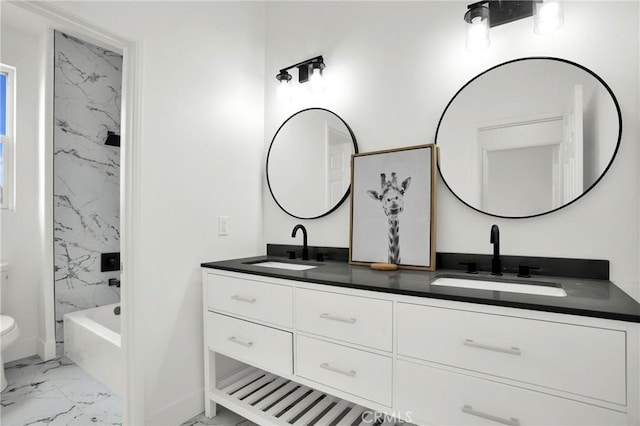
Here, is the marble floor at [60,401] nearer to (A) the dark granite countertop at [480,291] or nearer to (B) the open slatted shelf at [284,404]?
(B) the open slatted shelf at [284,404]

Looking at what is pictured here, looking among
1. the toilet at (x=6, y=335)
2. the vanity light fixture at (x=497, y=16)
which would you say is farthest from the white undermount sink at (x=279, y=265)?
the toilet at (x=6, y=335)

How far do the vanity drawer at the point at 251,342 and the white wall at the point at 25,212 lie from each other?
1852 millimetres

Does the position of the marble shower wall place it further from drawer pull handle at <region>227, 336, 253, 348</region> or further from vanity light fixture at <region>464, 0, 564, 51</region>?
vanity light fixture at <region>464, 0, 564, 51</region>

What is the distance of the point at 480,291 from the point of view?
113cm

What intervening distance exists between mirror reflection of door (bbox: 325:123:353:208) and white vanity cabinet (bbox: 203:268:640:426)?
736 mm

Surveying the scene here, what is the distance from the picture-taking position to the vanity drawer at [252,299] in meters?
1.51

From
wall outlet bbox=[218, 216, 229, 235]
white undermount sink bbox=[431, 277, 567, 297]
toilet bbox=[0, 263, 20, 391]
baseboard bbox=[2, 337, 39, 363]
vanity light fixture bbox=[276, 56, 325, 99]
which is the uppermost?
vanity light fixture bbox=[276, 56, 325, 99]

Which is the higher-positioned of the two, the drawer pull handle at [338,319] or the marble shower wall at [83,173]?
the marble shower wall at [83,173]

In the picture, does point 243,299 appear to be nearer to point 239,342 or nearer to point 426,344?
point 239,342

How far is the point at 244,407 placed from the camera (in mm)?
1701

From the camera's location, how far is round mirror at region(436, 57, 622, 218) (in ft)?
4.47

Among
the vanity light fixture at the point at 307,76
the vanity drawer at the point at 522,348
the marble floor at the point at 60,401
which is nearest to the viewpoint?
the vanity drawer at the point at 522,348

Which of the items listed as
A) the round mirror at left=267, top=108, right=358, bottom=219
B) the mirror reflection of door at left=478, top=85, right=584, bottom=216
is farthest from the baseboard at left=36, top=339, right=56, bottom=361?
the mirror reflection of door at left=478, top=85, right=584, bottom=216

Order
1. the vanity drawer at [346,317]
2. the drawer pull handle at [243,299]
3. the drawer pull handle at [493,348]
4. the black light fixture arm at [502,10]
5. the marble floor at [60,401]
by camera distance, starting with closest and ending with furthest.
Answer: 1. the drawer pull handle at [493,348]
2. the vanity drawer at [346,317]
3. the black light fixture arm at [502,10]
4. the drawer pull handle at [243,299]
5. the marble floor at [60,401]
